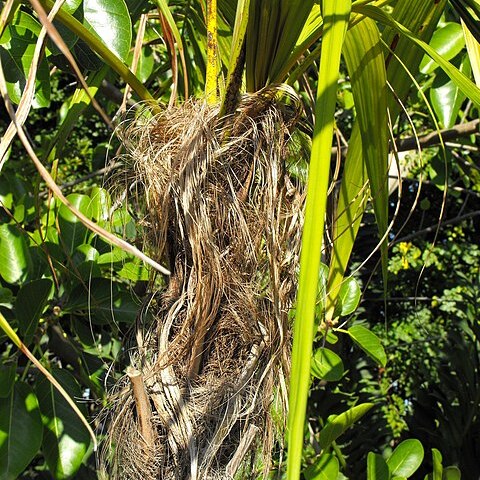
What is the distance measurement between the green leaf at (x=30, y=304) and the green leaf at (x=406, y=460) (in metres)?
0.60

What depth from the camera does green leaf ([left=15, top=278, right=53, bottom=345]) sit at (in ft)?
3.23

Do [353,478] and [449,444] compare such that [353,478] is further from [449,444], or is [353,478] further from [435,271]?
[435,271]

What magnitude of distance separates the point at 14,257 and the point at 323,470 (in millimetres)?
564

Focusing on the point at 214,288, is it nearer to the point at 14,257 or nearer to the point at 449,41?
the point at 14,257

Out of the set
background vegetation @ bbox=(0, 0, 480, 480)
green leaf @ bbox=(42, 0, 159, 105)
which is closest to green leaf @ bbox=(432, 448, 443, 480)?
background vegetation @ bbox=(0, 0, 480, 480)

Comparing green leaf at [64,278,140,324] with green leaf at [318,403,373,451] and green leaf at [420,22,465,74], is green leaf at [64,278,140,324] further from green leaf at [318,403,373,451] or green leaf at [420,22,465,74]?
green leaf at [420,22,465,74]

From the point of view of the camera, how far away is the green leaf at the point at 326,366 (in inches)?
41.6

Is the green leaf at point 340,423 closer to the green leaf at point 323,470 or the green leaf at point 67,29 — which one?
the green leaf at point 323,470

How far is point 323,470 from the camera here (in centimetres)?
104

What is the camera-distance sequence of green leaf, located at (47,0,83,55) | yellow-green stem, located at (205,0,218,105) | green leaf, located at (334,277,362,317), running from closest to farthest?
yellow-green stem, located at (205,0,218,105) < green leaf, located at (47,0,83,55) < green leaf, located at (334,277,362,317)

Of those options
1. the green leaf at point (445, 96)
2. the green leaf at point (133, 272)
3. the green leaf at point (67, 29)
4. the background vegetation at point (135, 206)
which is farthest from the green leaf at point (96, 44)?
the green leaf at point (445, 96)

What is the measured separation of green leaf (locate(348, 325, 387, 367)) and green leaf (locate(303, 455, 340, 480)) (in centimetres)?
17

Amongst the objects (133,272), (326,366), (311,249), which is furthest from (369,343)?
(311,249)

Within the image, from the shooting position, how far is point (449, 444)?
3123mm
